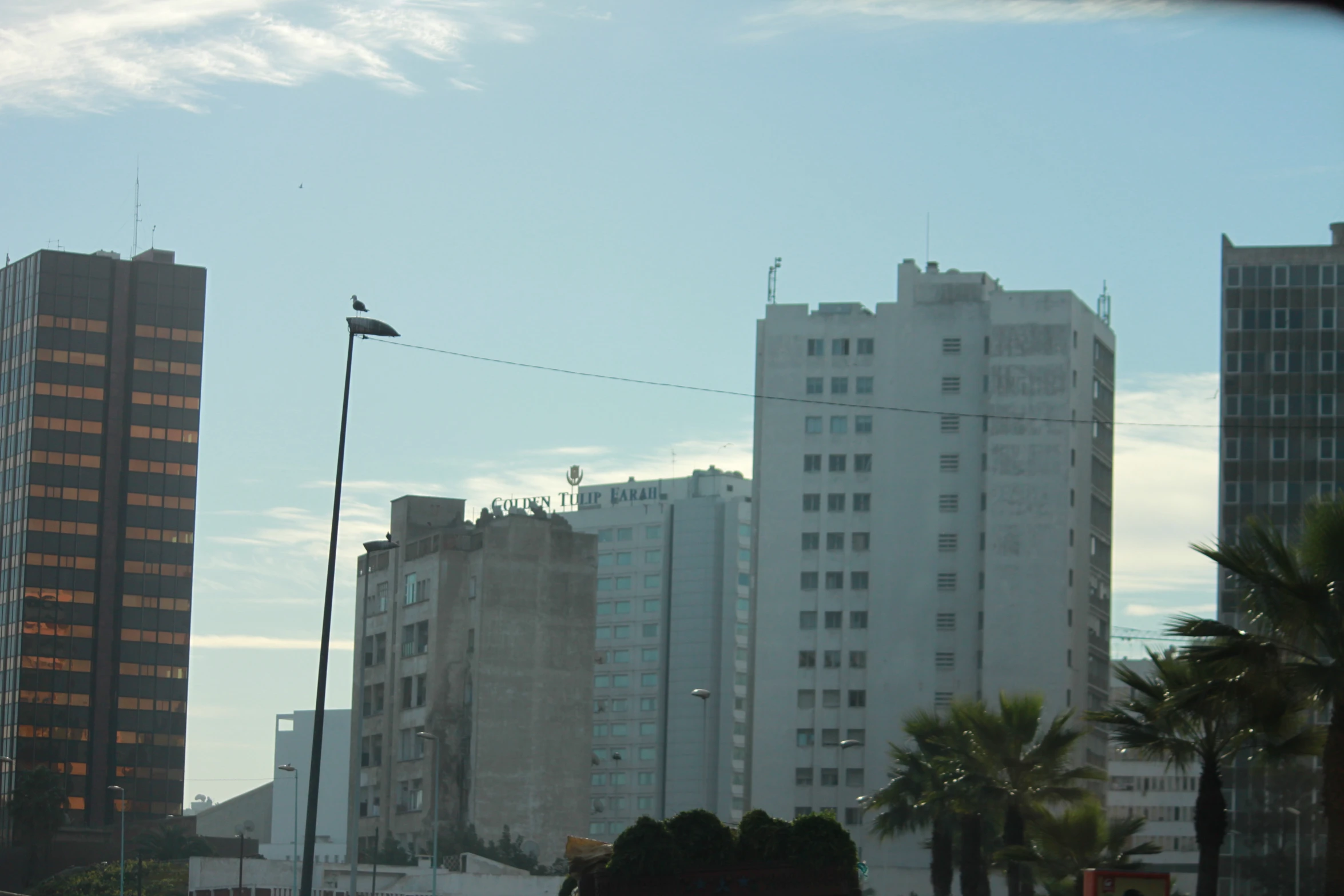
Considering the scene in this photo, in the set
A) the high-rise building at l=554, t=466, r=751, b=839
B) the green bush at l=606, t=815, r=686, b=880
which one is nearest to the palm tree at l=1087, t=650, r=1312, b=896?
the green bush at l=606, t=815, r=686, b=880

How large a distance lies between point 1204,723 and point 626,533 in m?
162

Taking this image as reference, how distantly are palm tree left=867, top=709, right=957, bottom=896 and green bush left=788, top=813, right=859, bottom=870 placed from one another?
24799mm

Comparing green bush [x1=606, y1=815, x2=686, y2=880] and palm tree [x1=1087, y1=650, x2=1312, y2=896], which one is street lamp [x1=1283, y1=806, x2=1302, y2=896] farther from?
green bush [x1=606, y1=815, x2=686, y2=880]

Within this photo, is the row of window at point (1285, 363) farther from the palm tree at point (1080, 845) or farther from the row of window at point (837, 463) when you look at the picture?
the palm tree at point (1080, 845)

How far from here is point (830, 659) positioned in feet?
439

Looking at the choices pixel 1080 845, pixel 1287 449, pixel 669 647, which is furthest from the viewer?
pixel 669 647

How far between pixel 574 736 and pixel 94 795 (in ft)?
181

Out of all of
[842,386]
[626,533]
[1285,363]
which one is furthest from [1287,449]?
[626,533]

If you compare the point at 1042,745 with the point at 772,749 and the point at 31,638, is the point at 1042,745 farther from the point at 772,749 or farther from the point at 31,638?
the point at 31,638

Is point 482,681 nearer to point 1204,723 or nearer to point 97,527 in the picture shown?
point 97,527

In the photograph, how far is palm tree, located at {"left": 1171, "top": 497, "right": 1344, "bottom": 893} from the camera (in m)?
26.7

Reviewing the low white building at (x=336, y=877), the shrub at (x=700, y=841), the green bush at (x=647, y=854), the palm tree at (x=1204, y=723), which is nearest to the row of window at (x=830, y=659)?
the low white building at (x=336, y=877)

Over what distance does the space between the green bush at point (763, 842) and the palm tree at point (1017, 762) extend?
19.8 meters

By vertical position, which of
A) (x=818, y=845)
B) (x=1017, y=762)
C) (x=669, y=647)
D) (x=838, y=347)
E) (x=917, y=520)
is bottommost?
(x=818, y=845)
